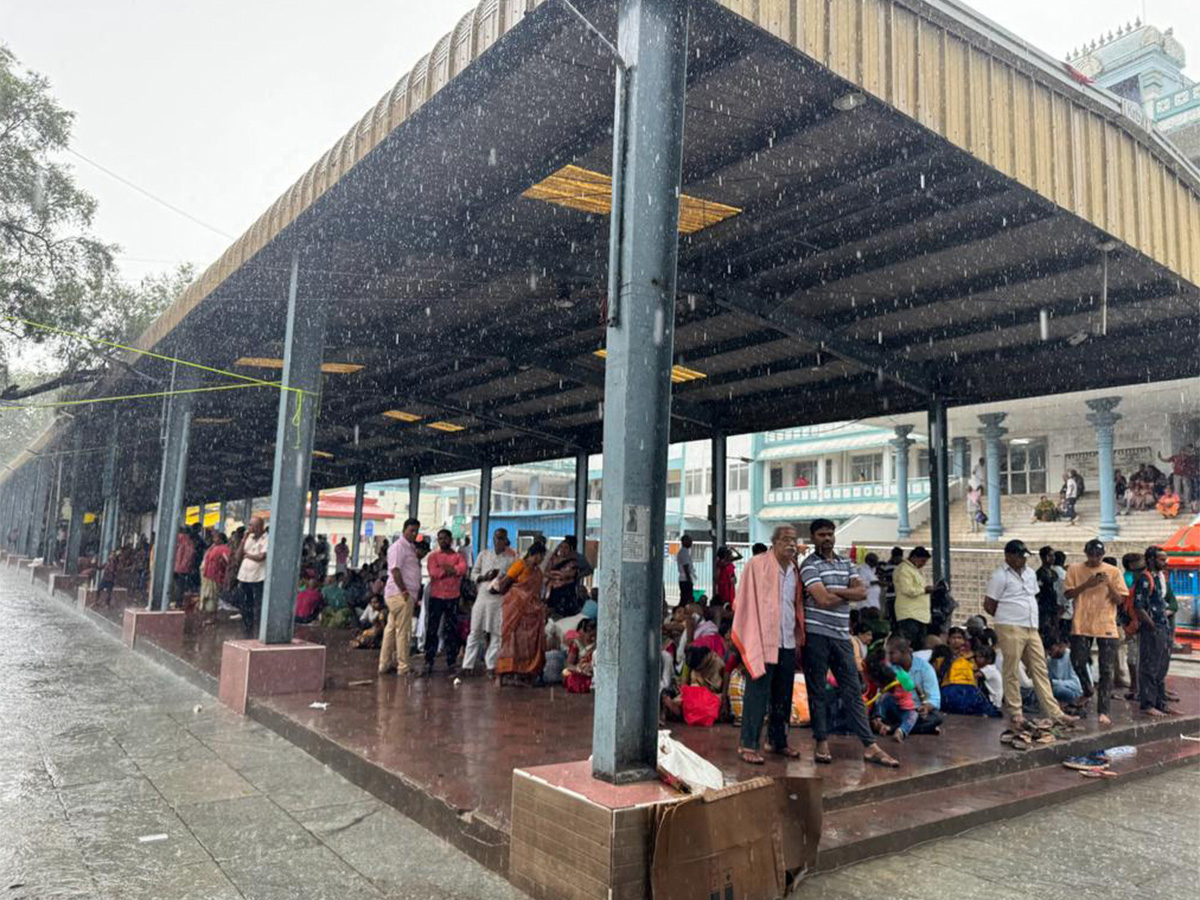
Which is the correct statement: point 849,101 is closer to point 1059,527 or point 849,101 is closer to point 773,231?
point 773,231

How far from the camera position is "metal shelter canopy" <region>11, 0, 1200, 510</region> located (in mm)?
5219

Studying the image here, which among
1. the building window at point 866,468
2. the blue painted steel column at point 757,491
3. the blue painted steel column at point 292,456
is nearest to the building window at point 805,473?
the blue painted steel column at point 757,491

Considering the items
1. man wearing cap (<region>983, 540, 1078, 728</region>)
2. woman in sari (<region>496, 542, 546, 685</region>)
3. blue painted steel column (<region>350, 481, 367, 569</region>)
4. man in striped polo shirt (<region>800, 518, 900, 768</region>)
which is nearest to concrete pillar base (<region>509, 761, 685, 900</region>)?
man in striped polo shirt (<region>800, 518, 900, 768</region>)

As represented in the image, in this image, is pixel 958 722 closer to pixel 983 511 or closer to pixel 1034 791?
pixel 1034 791

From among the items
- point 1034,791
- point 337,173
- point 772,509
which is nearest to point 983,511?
point 772,509

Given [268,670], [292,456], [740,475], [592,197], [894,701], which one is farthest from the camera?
[740,475]

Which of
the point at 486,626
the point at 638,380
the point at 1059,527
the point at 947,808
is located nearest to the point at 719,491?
the point at 486,626

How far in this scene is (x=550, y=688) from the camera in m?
8.59

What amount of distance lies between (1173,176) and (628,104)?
585cm

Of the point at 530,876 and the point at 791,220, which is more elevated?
the point at 791,220

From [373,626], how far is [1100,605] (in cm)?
849

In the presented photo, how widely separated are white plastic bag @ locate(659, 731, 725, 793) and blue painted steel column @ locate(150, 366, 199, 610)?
10.1m

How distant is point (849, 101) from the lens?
204 inches

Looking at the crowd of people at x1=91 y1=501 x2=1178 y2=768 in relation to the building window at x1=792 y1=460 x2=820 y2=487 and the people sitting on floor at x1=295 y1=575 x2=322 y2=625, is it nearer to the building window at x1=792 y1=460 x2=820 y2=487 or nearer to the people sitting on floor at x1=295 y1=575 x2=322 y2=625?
the people sitting on floor at x1=295 y1=575 x2=322 y2=625
